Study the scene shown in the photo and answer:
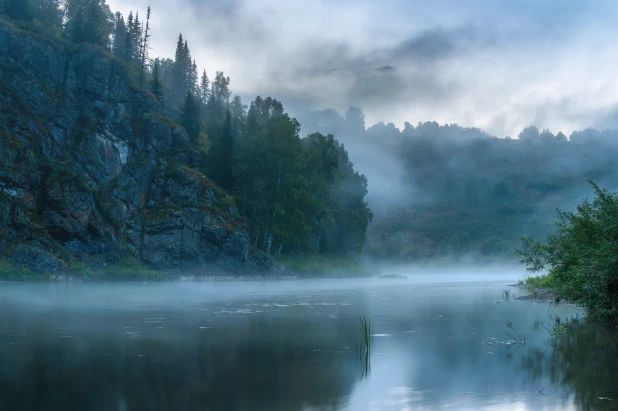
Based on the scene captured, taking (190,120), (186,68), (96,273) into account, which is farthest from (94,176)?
(186,68)

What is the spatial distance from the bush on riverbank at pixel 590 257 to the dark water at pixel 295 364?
4.24ft

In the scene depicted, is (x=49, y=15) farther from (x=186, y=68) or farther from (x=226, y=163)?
(x=186, y=68)

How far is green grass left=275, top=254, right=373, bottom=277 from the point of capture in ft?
327

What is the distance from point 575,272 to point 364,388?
14.3 meters

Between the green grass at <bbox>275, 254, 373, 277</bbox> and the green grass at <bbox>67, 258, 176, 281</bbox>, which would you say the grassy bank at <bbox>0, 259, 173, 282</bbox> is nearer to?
the green grass at <bbox>67, 258, 176, 281</bbox>

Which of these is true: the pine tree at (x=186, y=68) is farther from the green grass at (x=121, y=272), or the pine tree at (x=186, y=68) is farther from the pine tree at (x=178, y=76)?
the green grass at (x=121, y=272)

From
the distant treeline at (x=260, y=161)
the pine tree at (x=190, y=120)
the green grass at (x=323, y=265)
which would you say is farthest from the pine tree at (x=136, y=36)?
the green grass at (x=323, y=265)

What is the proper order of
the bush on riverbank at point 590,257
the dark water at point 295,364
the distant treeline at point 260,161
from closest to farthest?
1. the dark water at point 295,364
2. the bush on riverbank at point 590,257
3. the distant treeline at point 260,161

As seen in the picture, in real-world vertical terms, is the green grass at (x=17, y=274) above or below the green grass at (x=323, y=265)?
below

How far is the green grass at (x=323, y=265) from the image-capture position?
9962cm

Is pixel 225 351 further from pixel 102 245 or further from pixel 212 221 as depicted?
pixel 212 221

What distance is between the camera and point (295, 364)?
1574 cm

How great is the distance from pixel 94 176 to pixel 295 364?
220ft

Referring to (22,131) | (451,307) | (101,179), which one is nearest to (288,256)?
(101,179)
